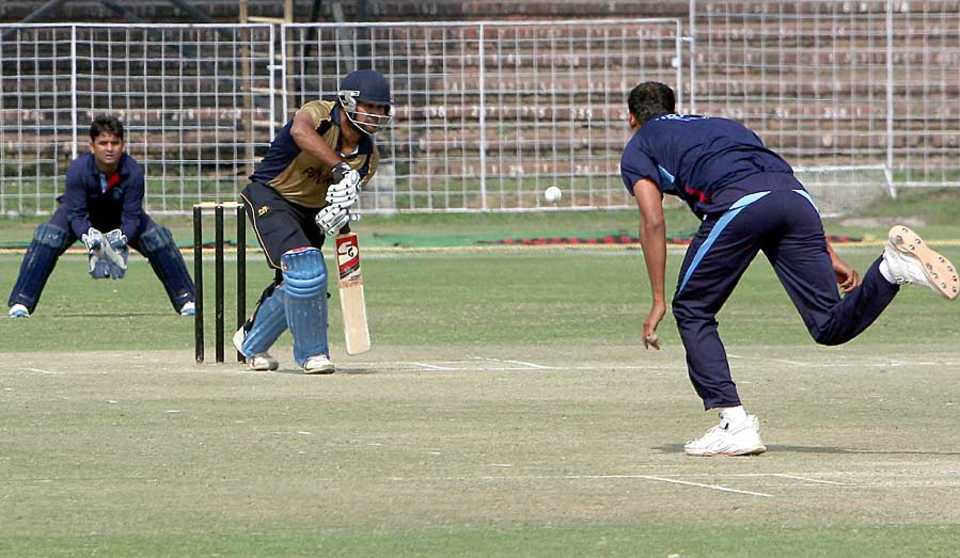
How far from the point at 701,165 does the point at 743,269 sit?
1.45ft

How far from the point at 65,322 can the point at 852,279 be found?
7777mm

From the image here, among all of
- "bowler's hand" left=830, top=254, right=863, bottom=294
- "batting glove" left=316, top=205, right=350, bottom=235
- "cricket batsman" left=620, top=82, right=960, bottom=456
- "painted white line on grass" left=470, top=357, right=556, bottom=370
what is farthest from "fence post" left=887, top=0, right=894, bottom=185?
"cricket batsman" left=620, top=82, right=960, bottom=456

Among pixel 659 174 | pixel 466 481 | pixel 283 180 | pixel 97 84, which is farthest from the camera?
pixel 97 84

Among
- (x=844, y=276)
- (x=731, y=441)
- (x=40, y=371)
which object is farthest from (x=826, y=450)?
(x=40, y=371)

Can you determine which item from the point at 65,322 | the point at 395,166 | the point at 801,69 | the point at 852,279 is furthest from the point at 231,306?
the point at 801,69

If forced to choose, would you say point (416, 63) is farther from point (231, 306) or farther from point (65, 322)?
point (65, 322)

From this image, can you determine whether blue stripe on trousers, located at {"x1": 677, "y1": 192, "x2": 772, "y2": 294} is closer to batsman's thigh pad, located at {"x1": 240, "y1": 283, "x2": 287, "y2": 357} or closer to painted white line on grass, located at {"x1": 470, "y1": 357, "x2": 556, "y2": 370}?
painted white line on grass, located at {"x1": 470, "y1": 357, "x2": 556, "y2": 370}

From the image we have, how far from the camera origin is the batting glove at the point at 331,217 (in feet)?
36.7

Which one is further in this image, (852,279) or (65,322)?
(65,322)

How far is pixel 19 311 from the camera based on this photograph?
15352mm

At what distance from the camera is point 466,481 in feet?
24.7

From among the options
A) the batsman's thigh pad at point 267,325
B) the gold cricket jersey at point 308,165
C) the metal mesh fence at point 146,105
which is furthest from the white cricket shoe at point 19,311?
the metal mesh fence at point 146,105

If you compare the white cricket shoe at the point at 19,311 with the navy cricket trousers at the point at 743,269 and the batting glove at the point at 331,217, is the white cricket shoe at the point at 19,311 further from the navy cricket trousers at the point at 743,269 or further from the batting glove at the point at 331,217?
the navy cricket trousers at the point at 743,269

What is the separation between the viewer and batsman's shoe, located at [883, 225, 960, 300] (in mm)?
7945
